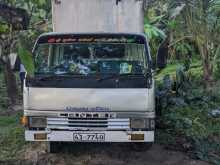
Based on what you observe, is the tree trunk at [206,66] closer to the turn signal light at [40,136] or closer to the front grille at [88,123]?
the front grille at [88,123]

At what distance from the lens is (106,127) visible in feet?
17.6

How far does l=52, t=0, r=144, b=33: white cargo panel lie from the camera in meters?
7.73

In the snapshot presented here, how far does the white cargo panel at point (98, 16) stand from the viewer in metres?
7.73

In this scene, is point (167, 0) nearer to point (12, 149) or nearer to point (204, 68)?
point (204, 68)

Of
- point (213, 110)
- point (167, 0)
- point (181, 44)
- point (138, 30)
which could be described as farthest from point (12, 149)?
point (181, 44)

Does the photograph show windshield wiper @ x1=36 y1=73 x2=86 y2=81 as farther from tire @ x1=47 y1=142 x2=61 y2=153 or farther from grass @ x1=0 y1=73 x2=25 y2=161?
grass @ x1=0 y1=73 x2=25 y2=161

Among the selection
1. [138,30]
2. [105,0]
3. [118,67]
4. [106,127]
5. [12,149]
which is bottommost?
[12,149]

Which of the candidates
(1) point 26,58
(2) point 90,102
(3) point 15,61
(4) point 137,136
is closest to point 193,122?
(4) point 137,136

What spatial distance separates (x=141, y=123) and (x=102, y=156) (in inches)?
36.2

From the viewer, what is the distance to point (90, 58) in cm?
596

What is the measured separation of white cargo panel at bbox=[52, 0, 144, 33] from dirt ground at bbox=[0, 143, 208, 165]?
2.43 m

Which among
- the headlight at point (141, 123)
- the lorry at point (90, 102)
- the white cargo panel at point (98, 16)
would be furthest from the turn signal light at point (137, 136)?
the white cargo panel at point (98, 16)

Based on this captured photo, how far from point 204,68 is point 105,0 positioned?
4.06 m

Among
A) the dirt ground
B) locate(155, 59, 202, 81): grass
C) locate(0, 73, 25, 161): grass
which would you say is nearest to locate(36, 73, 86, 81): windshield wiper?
the dirt ground
